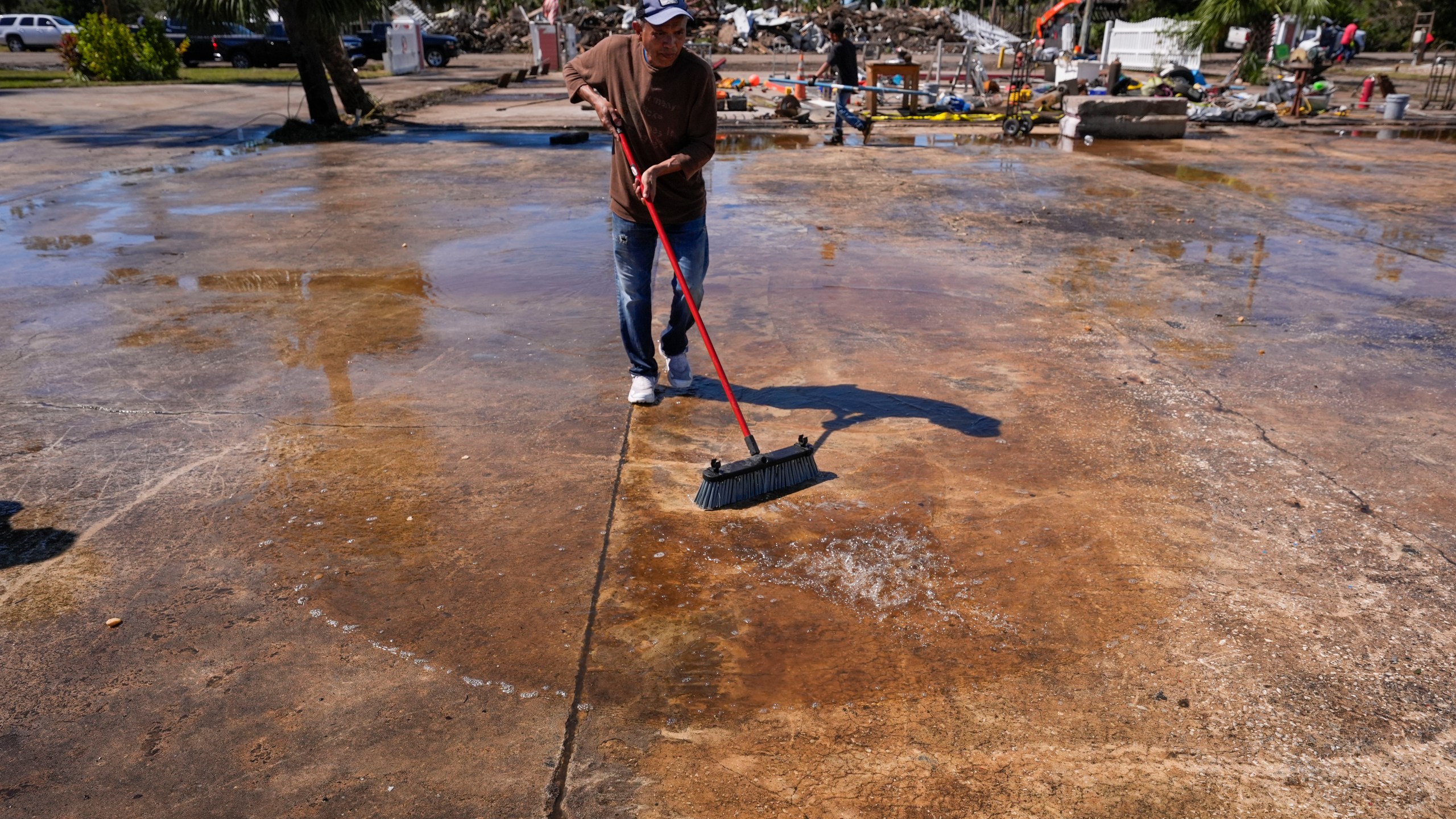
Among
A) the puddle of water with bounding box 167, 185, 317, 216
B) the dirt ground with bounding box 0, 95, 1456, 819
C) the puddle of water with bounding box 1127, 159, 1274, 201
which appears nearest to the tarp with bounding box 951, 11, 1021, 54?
the puddle of water with bounding box 1127, 159, 1274, 201

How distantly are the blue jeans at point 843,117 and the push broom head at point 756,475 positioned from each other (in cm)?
1207

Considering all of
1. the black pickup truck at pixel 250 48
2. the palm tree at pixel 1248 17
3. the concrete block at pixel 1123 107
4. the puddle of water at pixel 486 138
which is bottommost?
the puddle of water at pixel 486 138

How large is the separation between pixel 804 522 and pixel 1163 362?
2801 mm

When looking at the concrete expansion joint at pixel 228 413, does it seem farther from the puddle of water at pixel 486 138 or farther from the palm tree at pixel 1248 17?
the palm tree at pixel 1248 17

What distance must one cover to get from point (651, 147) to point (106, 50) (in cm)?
2937

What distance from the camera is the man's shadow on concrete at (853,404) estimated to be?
4641 mm

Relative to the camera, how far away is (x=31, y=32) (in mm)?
44375

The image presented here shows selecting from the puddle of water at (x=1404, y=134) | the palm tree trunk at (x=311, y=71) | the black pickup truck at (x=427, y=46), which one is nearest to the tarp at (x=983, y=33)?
the black pickup truck at (x=427, y=46)

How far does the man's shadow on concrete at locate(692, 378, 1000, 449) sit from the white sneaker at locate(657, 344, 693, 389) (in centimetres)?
8

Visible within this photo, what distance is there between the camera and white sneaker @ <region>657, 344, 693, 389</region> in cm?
509

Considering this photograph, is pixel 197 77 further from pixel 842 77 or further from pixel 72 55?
pixel 842 77

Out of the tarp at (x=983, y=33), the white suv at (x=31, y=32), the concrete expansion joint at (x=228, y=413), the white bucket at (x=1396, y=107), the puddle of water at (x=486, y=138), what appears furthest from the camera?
the tarp at (x=983, y=33)

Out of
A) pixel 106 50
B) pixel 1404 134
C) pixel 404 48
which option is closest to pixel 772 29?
pixel 404 48

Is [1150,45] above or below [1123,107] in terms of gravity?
above
